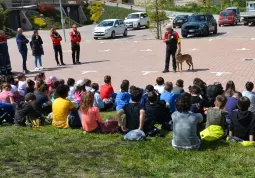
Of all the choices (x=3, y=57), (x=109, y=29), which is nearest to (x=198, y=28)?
(x=109, y=29)

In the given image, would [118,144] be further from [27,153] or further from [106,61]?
[106,61]

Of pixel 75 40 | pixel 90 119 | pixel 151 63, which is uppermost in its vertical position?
pixel 75 40

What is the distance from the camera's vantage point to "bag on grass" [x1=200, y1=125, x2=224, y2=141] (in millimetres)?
7242

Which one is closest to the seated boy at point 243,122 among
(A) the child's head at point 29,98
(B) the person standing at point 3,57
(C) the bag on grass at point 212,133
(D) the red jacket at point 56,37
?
(C) the bag on grass at point 212,133

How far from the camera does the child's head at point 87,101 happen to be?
7898mm

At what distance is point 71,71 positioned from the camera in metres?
17.5

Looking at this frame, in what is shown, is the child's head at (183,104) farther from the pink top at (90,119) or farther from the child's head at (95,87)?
the child's head at (95,87)

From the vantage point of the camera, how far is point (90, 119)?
8039 mm

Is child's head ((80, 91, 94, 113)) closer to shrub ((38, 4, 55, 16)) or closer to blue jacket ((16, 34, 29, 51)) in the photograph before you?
blue jacket ((16, 34, 29, 51))

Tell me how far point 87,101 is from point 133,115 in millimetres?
960

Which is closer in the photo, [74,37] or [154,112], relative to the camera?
[154,112]

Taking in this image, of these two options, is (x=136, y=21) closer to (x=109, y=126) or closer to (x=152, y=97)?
(x=152, y=97)

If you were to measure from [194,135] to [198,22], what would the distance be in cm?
2466

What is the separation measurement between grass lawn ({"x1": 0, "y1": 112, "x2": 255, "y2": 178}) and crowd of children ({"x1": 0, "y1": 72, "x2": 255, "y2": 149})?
0.99ft
